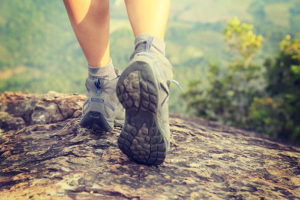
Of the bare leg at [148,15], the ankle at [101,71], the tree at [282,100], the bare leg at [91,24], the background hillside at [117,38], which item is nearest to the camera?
the bare leg at [148,15]

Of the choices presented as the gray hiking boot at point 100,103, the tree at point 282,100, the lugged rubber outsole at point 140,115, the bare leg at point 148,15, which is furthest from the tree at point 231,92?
the lugged rubber outsole at point 140,115

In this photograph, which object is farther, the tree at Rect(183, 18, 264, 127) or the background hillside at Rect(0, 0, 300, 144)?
the background hillside at Rect(0, 0, 300, 144)

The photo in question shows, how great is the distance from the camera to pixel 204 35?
12156cm

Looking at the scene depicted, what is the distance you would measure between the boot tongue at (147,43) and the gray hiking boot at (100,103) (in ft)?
1.59

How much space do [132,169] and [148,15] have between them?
810mm

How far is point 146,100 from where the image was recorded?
1.41 m

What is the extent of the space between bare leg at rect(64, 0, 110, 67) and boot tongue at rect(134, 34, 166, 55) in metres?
0.35

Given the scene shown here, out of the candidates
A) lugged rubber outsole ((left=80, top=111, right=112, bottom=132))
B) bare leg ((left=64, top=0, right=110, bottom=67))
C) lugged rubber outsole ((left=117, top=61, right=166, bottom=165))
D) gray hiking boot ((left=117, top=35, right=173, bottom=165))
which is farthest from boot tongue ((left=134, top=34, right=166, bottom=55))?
lugged rubber outsole ((left=80, top=111, right=112, bottom=132))

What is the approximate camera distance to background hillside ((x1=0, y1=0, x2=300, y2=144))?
8281 centimetres

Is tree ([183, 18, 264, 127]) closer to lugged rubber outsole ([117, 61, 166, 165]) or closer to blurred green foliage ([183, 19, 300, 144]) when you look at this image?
blurred green foliage ([183, 19, 300, 144])

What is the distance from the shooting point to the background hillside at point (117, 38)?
8281 cm

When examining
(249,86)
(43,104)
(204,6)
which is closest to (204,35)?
(204,6)

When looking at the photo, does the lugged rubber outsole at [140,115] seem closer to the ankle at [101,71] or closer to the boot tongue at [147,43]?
the boot tongue at [147,43]

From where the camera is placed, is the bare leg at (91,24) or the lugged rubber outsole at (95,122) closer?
the bare leg at (91,24)
